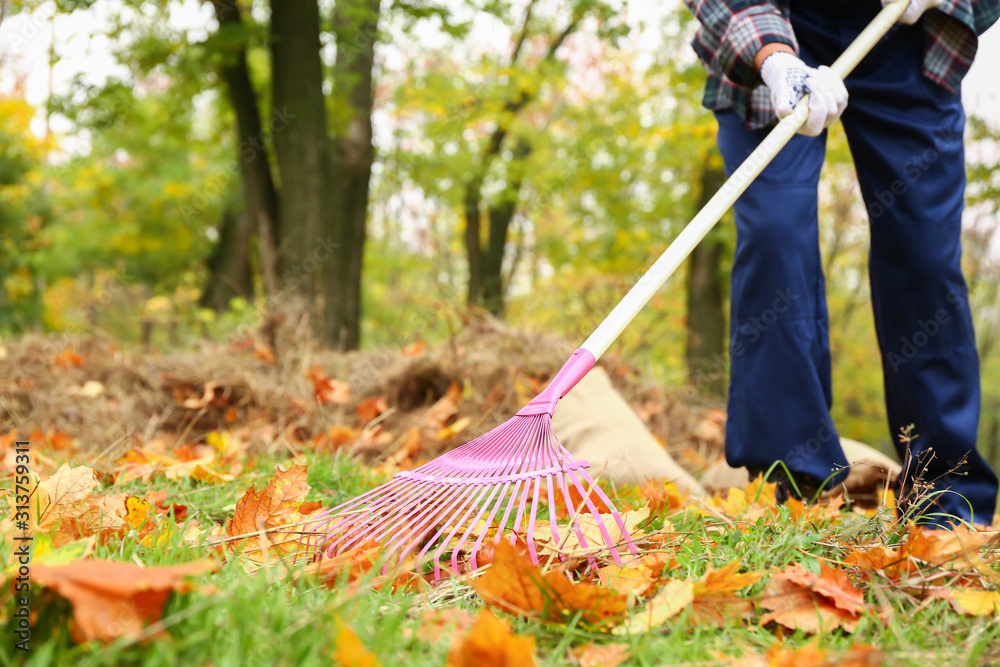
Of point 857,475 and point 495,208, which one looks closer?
point 857,475

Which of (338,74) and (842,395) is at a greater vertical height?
(338,74)

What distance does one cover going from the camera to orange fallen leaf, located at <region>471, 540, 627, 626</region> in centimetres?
95

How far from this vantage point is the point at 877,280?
6.23ft

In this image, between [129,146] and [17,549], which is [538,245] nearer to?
[129,146]

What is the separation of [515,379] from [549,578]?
1912mm

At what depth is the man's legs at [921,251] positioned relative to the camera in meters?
1.78

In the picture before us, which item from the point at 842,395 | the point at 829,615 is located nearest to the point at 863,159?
the point at 829,615

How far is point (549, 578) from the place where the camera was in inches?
37.4

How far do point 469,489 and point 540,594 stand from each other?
375mm

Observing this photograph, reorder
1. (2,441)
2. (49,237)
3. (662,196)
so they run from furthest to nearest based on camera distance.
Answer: (49,237) → (662,196) → (2,441)

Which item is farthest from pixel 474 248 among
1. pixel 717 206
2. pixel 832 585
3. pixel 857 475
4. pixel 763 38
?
pixel 832 585

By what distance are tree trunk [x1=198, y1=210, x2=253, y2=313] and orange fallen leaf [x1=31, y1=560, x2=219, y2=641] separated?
42.2 feet

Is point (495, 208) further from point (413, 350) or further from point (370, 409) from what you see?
point (370, 409)

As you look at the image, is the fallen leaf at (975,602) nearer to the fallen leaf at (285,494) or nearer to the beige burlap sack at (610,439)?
the beige burlap sack at (610,439)
